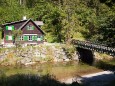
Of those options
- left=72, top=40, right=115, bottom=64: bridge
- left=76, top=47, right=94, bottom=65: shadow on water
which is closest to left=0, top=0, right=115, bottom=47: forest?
left=72, top=40, right=115, bottom=64: bridge

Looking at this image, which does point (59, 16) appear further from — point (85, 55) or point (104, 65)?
point (104, 65)

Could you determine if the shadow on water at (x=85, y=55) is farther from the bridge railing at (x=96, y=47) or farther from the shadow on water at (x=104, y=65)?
the shadow on water at (x=104, y=65)

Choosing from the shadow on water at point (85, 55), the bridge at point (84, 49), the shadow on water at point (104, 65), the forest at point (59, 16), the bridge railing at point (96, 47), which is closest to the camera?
the bridge railing at point (96, 47)

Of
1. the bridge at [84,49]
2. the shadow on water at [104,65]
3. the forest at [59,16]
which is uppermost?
the forest at [59,16]

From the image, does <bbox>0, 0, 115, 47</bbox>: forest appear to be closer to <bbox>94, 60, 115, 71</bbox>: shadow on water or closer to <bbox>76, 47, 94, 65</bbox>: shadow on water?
<bbox>76, 47, 94, 65</bbox>: shadow on water

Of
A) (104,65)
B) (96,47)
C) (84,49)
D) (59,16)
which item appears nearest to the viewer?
(96,47)

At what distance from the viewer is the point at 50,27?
257 ft

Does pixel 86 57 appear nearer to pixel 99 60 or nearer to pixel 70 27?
pixel 99 60

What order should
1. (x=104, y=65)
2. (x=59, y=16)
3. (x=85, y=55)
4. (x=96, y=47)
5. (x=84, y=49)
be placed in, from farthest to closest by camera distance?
1. (x=59, y=16)
2. (x=85, y=55)
3. (x=84, y=49)
4. (x=104, y=65)
5. (x=96, y=47)

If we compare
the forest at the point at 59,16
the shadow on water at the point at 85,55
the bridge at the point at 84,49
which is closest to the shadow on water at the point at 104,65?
the bridge at the point at 84,49

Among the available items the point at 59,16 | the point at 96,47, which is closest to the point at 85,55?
the point at 96,47

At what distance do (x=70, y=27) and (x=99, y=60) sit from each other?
1055 cm

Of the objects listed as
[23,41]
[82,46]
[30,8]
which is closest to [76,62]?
[82,46]

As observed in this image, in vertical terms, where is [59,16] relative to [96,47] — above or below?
above
